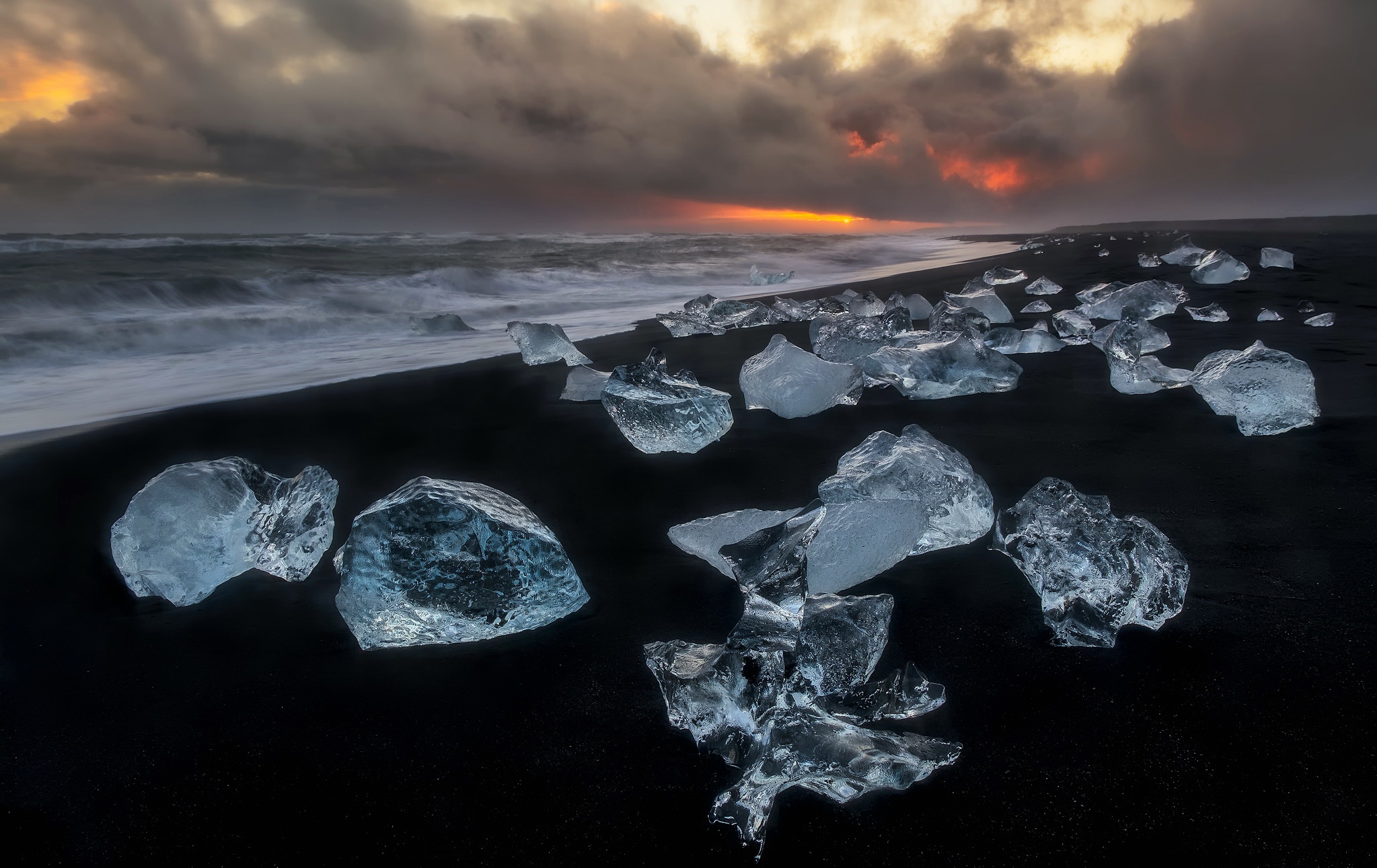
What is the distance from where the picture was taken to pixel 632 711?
1.06 m

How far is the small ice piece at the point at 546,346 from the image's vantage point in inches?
142

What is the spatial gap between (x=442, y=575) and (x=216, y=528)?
0.65 metres

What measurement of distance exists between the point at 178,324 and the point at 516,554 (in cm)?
638

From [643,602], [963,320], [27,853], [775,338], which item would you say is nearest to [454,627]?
[643,602]

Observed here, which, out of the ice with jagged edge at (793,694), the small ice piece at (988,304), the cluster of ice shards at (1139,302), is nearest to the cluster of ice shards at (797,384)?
the ice with jagged edge at (793,694)

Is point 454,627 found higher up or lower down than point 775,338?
lower down

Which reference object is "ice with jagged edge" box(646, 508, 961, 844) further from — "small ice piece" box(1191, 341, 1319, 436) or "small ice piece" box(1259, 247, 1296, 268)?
"small ice piece" box(1259, 247, 1296, 268)

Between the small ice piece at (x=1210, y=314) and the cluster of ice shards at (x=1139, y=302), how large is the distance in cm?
17

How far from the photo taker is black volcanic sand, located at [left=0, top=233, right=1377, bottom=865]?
82 centimetres

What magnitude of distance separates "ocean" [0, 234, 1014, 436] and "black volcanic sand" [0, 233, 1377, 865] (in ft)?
6.64

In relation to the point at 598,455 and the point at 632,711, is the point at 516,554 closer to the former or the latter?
the point at 632,711

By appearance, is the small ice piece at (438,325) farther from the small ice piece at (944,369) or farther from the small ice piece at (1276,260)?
the small ice piece at (1276,260)

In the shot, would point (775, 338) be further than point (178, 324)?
No

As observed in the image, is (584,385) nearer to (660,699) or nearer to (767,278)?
(660,699)
